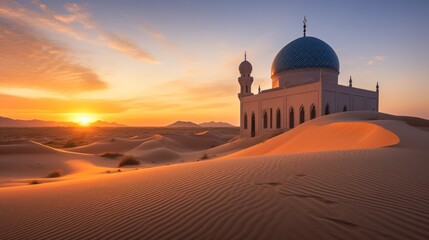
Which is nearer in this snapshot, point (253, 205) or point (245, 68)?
point (253, 205)

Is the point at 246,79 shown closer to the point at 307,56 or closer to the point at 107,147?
the point at 307,56

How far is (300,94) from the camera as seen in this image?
83.2 ft

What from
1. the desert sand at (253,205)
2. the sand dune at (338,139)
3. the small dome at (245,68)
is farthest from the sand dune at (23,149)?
the small dome at (245,68)

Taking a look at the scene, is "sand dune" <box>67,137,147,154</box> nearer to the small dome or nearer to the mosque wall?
the mosque wall

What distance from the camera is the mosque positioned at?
24.4 m

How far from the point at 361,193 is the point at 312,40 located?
99.7ft

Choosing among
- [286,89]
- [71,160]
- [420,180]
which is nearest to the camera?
[420,180]

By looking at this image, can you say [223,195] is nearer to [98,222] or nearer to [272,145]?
[98,222]

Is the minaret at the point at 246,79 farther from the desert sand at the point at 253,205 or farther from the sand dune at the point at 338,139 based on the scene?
the desert sand at the point at 253,205

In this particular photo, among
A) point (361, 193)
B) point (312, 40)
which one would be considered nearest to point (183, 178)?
point (361, 193)

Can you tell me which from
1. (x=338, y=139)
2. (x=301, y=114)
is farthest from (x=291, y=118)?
(x=338, y=139)

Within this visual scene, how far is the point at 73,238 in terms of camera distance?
3055mm

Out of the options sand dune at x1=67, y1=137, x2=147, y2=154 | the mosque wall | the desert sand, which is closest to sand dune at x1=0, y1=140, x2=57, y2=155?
sand dune at x1=67, y1=137, x2=147, y2=154

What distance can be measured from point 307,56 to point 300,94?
6436mm
